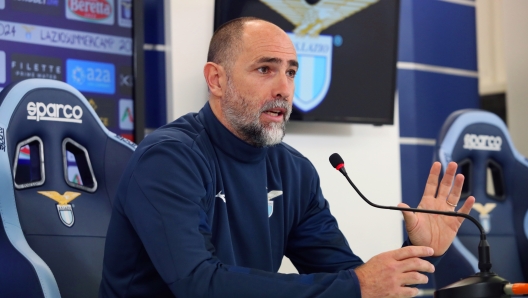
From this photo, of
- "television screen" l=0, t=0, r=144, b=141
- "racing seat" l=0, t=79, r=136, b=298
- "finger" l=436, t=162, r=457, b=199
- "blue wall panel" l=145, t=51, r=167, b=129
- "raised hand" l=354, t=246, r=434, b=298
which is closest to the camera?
"raised hand" l=354, t=246, r=434, b=298

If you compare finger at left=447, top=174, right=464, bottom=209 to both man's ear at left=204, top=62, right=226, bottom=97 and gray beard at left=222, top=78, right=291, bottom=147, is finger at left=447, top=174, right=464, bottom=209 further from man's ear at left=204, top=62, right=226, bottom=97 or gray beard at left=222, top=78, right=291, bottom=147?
man's ear at left=204, top=62, right=226, bottom=97

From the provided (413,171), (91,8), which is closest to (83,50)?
(91,8)

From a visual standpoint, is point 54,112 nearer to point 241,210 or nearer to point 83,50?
point 241,210

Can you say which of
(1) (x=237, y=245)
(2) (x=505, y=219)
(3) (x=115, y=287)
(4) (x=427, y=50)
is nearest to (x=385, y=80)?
(4) (x=427, y=50)

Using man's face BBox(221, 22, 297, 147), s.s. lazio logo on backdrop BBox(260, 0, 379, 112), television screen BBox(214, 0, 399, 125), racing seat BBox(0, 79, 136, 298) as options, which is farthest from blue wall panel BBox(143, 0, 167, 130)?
man's face BBox(221, 22, 297, 147)

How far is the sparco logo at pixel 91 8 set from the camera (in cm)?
267

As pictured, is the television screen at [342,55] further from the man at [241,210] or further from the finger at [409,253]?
the finger at [409,253]

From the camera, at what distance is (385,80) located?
130 inches

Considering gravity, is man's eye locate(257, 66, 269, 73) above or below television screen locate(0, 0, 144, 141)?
below

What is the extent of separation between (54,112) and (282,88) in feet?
1.90

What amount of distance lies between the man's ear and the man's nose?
0.50 ft

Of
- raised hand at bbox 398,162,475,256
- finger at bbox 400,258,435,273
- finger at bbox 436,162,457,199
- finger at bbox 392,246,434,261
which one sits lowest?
finger at bbox 400,258,435,273

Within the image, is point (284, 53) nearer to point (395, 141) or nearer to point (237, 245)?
point (237, 245)

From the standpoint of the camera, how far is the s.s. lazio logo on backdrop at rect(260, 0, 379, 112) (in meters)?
3.08
